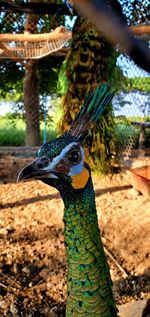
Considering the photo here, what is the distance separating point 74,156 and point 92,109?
0.38 feet

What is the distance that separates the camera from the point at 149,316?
1.58m

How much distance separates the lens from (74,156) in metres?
0.81

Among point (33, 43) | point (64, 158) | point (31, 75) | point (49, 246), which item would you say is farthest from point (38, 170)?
point (31, 75)

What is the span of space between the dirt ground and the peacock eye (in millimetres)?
1120

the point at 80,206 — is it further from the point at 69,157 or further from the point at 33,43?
the point at 33,43

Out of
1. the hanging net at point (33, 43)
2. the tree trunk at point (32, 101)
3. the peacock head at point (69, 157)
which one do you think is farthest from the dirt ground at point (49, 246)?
the tree trunk at point (32, 101)

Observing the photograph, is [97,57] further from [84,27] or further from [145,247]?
[145,247]

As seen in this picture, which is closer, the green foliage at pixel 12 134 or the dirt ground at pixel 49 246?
the dirt ground at pixel 49 246

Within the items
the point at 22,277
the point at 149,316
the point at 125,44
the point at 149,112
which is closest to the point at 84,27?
the point at 149,112

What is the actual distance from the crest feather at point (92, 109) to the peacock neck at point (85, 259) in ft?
0.41

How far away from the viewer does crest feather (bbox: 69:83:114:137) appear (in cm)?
82

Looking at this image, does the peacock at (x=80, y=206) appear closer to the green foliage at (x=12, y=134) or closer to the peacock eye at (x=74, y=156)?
the peacock eye at (x=74, y=156)

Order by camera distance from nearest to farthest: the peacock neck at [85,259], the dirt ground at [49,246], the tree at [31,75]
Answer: the peacock neck at [85,259] < the dirt ground at [49,246] < the tree at [31,75]

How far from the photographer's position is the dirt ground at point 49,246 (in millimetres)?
1819
